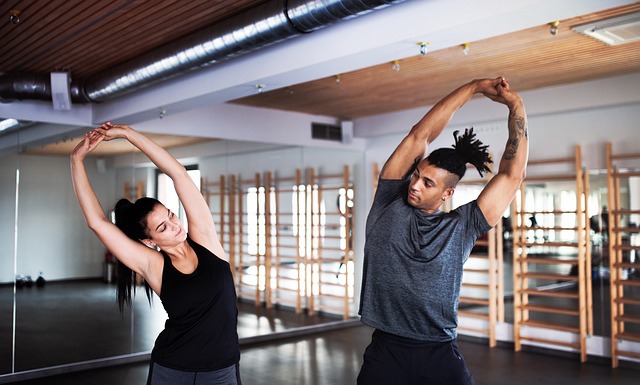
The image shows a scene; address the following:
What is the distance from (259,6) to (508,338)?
470 cm

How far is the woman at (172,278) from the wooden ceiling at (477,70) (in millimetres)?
2087

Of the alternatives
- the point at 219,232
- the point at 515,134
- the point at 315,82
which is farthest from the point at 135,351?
the point at 515,134

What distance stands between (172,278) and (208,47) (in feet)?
7.06

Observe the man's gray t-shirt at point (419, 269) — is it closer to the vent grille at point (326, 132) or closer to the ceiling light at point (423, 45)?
the ceiling light at point (423, 45)

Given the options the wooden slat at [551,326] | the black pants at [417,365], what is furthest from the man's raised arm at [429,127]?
the wooden slat at [551,326]

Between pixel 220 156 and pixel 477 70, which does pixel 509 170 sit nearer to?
pixel 477 70

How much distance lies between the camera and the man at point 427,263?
191cm

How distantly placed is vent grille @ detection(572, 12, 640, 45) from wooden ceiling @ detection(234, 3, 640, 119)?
5 cm

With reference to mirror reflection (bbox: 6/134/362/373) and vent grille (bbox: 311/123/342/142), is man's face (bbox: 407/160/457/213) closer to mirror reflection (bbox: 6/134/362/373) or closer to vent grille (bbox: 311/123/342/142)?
mirror reflection (bbox: 6/134/362/373)

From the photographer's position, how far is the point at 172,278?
81.2 inches

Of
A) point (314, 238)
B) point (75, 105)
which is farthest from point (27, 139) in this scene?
point (314, 238)

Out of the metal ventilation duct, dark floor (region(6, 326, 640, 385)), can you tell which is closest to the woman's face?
the metal ventilation duct

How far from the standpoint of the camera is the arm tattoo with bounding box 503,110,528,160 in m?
1.99

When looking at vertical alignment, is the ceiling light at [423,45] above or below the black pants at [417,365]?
above
